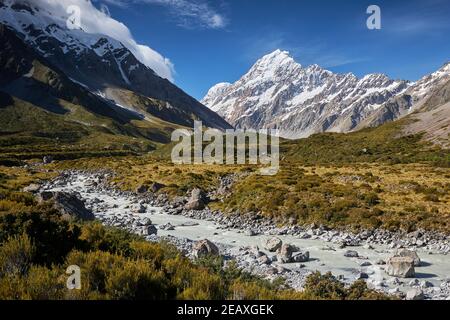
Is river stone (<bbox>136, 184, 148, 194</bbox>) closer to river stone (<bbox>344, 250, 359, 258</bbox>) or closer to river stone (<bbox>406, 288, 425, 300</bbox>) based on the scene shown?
river stone (<bbox>344, 250, 359, 258</bbox>)

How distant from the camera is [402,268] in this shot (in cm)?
1834

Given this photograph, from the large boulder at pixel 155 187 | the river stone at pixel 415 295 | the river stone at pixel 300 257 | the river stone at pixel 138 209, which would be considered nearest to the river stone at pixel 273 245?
the river stone at pixel 300 257

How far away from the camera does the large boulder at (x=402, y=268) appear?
1822 cm

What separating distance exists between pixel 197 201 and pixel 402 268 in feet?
77.2

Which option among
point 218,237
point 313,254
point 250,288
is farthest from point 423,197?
point 250,288

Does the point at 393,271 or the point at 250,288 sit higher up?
the point at 250,288

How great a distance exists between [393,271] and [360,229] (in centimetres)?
988

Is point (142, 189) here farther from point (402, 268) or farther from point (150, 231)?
point (402, 268)

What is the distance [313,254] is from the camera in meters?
22.8

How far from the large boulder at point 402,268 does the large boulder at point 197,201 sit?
2240 centimetres

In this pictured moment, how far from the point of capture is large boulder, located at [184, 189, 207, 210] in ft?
126

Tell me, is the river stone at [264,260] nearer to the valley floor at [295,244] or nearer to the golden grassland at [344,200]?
the valley floor at [295,244]

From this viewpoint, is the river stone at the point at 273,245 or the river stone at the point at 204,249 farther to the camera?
the river stone at the point at 273,245
